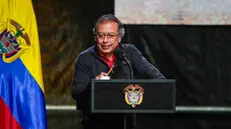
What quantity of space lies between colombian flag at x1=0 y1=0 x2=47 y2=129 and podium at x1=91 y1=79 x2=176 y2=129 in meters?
1.77

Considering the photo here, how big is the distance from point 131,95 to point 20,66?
1.95 meters

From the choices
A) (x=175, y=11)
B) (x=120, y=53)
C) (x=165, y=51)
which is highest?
(x=175, y=11)

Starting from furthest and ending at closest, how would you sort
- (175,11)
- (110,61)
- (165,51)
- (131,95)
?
(165,51) → (175,11) → (110,61) → (131,95)

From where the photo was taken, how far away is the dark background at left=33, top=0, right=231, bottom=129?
6.02 metres

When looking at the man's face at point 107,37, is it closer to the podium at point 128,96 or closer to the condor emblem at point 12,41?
the podium at point 128,96

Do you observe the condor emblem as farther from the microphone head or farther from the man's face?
the microphone head

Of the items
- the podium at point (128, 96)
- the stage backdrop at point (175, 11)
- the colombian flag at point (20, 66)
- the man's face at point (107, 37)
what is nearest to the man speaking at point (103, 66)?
the man's face at point (107, 37)

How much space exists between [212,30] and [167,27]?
1.59 ft

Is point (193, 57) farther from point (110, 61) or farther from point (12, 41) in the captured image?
point (110, 61)

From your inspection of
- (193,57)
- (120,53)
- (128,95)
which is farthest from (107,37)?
(193,57)

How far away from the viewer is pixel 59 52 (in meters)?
6.24

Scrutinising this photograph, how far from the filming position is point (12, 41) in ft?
17.3

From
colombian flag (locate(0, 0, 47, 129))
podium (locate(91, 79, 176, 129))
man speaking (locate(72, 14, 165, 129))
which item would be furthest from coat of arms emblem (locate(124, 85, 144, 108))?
colombian flag (locate(0, 0, 47, 129))

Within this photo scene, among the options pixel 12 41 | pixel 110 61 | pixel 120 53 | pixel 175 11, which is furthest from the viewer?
pixel 175 11
